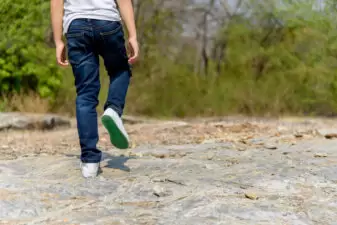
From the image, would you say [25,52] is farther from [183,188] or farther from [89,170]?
[183,188]

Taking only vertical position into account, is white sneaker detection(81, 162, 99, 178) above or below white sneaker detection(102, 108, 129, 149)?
below

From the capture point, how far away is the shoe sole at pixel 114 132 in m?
3.41

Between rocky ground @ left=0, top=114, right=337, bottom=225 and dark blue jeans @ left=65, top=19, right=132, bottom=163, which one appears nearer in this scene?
rocky ground @ left=0, top=114, right=337, bottom=225

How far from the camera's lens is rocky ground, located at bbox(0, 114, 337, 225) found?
2748 millimetres

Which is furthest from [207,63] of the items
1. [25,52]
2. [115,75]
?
[115,75]

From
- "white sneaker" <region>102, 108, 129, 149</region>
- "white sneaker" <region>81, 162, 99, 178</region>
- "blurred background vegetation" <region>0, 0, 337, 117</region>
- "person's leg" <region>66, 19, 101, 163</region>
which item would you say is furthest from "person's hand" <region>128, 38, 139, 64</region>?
"blurred background vegetation" <region>0, 0, 337, 117</region>

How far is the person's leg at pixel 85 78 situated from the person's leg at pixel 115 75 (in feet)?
0.25

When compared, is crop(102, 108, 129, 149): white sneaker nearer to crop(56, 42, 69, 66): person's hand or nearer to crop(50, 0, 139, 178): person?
crop(50, 0, 139, 178): person

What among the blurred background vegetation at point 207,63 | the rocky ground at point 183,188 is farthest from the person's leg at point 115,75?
the blurred background vegetation at point 207,63

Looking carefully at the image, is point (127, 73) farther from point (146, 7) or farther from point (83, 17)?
point (146, 7)

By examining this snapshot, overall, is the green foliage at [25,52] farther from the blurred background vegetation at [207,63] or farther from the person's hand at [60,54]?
the person's hand at [60,54]

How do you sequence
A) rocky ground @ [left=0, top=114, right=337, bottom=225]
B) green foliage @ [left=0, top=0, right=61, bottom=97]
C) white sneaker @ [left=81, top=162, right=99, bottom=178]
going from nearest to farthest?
1. rocky ground @ [left=0, top=114, right=337, bottom=225]
2. white sneaker @ [left=81, top=162, right=99, bottom=178]
3. green foliage @ [left=0, top=0, right=61, bottom=97]

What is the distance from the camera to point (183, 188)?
327 centimetres

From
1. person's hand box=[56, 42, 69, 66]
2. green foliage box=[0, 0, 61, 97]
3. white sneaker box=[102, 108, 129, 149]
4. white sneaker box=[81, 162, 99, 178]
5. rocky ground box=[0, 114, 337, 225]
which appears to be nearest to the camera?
rocky ground box=[0, 114, 337, 225]
